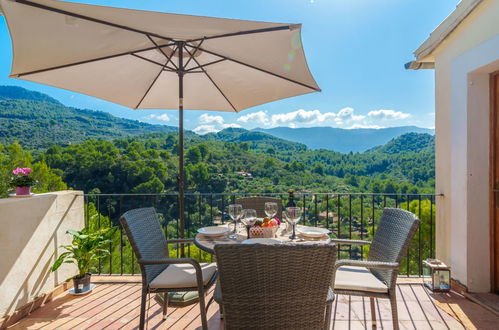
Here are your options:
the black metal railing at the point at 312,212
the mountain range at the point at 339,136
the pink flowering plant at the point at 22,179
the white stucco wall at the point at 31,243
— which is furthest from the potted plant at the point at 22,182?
the mountain range at the point at 339,136

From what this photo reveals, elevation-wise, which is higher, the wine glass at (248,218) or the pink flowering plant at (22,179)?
the pink flowering plant at (22,179)

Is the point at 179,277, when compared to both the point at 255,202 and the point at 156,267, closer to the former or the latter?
the point at 156,267

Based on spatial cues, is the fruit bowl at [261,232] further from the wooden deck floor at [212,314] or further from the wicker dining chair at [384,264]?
the wooden deck floor at [212,314]

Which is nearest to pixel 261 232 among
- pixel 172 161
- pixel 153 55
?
pixel 153 55

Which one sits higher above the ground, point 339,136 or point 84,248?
point 339,136

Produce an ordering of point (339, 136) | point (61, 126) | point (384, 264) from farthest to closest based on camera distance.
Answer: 1. point (339, 136)
2. point (61, 126)
3. point (384, 264)

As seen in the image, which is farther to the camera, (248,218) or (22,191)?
(22,191)

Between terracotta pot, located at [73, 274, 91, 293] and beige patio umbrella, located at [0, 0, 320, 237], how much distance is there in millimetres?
1253

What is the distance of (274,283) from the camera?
1.24 meters

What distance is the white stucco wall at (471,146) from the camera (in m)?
2.82

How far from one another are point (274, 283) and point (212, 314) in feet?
5.07

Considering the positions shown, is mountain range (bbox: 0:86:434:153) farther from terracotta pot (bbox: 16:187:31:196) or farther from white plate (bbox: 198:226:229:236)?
white plate (bbox: 198:226:229:236)

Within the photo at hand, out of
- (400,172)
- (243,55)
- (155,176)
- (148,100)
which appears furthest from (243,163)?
(243,55)

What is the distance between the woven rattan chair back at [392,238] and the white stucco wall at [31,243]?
9.52ft
